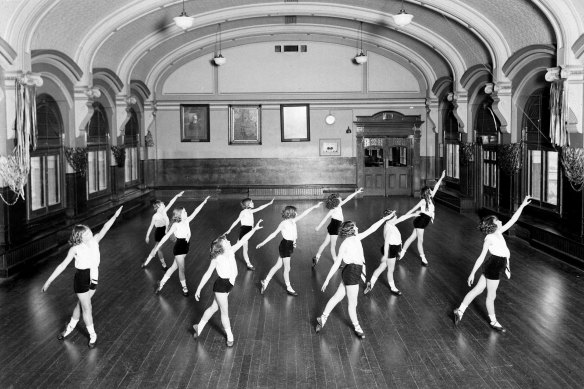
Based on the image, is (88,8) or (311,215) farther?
(311,215)

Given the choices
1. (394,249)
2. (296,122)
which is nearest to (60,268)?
(394,249)

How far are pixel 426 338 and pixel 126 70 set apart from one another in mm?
13700

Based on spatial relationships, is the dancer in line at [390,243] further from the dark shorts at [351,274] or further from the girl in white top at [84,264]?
the girl in white top at [84,264]

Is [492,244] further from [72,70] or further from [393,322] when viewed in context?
[72,70]

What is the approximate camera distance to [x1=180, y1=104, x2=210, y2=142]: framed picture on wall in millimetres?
22234

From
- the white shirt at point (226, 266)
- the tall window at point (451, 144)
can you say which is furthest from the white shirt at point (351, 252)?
the tall window at point (451, 144)

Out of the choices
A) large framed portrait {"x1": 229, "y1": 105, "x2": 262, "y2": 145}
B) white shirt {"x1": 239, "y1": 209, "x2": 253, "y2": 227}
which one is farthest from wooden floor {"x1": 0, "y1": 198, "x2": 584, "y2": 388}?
large framed portrait {"x1": 229, "y1": 105, "x2": 262, "y2": 145}

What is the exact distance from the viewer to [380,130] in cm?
2227

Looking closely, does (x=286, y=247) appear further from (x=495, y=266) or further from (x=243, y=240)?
(x=495, y=266)

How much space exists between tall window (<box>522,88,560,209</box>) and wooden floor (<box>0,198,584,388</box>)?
2610 millimetres

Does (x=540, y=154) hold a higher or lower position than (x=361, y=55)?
lower

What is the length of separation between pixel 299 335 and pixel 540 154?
8.88 metres

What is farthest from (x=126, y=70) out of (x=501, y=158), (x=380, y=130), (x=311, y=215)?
(x=501, y=158)

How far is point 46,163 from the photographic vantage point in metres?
13.7
